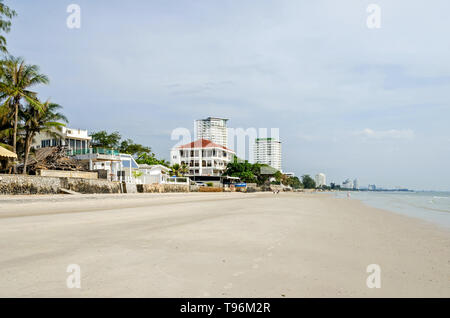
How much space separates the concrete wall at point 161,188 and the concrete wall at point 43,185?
6.04 m

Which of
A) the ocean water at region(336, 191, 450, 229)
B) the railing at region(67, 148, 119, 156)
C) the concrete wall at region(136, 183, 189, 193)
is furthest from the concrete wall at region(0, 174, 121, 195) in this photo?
the ocean water at region(336, 191, 450, 229)

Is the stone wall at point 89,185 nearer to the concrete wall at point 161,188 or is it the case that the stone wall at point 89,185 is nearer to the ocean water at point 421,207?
the concrete wall at point 161,188

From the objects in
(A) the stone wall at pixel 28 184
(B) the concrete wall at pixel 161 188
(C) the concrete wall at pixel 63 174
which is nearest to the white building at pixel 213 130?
(B) the concrete wall at pixel 161 188

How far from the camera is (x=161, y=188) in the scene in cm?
3666

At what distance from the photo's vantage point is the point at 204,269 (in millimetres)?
4383

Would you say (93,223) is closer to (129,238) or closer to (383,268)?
(129,238)

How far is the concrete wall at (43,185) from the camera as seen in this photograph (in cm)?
1902

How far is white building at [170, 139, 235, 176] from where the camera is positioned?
281 feet

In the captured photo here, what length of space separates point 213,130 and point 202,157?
252 ft

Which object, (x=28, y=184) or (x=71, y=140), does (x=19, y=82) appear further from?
(x=71, y=140)

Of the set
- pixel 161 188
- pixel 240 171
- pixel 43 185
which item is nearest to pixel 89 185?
pixel 43 185

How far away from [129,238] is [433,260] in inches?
221

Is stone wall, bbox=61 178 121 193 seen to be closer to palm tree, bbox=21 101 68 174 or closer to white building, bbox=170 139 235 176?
palm tree, bbox=21 101 68 174
